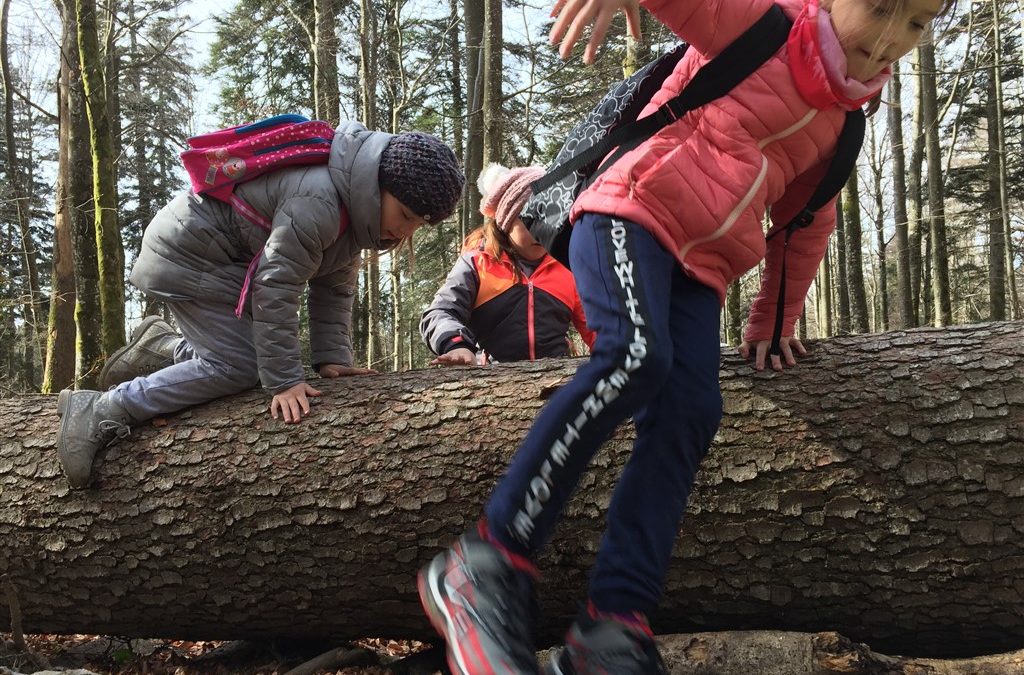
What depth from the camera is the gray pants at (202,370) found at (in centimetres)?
284

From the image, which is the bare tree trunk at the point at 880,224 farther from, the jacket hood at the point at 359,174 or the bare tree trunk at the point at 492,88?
the jacket hood at the point at 359,174

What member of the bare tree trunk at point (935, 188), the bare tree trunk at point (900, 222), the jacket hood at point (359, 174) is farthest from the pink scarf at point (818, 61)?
the bare tree trunk at point (935, 188)

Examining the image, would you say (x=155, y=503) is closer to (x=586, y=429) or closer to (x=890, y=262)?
(x=586, y=429)

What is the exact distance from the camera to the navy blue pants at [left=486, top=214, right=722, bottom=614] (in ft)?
5.41

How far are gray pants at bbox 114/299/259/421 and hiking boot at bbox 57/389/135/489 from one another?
5 centimetres

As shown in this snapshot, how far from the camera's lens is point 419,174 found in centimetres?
274

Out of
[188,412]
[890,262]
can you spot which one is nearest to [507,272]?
[188,412]

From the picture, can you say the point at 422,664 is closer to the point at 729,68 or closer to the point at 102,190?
the point at 729,68

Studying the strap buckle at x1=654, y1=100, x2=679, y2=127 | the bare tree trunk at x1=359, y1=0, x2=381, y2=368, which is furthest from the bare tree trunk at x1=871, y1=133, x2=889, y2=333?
the strap buckle at x1=654, y1=100, x2=679, y2=127

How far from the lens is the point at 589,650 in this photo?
1.55m

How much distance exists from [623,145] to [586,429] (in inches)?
34.5

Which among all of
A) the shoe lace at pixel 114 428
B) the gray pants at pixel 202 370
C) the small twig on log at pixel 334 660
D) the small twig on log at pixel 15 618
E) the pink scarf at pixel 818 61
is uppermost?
the pink scarf at pixel 818 61

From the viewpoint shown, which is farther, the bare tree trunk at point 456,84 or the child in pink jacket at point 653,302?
the bare tree trunk at point 456,84

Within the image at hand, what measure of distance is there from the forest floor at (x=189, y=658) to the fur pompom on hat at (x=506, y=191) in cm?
209
